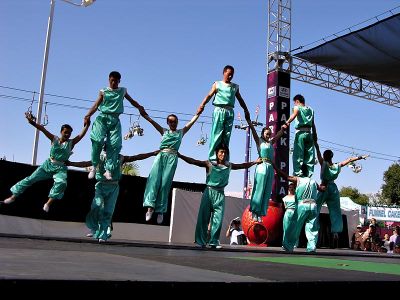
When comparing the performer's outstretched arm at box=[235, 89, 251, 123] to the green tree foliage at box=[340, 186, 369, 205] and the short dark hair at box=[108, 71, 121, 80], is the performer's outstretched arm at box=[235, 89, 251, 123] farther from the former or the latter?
the green tree foliage at box=[340, 186, 369, 205]

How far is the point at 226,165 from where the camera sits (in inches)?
248

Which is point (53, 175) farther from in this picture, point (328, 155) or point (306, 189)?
point (328, 155)

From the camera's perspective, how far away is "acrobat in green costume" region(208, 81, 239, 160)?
21.0ft

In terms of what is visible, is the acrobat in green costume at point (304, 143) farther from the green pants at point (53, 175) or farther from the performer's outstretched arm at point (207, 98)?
the green pants at point (53, 175)

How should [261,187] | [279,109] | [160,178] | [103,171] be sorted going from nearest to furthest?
[103,171], [160,178], [261,187], [279,109]

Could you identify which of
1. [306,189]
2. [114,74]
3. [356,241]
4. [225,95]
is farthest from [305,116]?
[356,241]

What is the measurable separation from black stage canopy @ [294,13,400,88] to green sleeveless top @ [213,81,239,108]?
8243 mm

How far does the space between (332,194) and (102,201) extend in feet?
12.7

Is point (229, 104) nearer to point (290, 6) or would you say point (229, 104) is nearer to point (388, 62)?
point (388, 62)

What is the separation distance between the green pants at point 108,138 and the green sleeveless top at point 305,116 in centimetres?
296

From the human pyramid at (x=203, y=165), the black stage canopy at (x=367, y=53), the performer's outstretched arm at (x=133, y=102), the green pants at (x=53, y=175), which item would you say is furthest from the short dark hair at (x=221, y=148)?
the black stage canopy at (x=367, y=53)

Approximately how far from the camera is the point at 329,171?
739 centimetres
